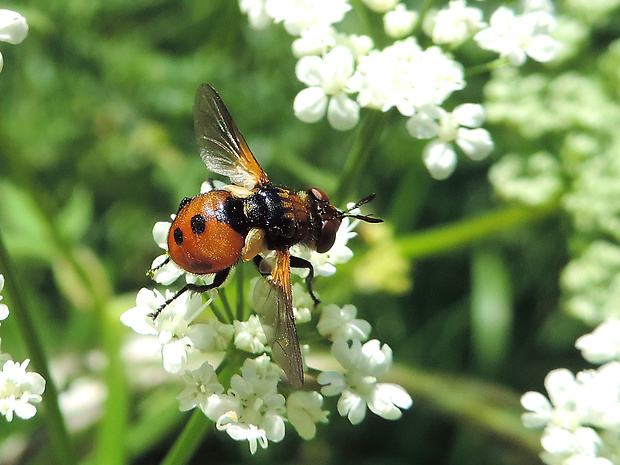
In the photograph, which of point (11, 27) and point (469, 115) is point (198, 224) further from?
point (469, 115)

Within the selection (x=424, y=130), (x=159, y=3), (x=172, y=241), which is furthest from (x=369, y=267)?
(x=159, y=3)

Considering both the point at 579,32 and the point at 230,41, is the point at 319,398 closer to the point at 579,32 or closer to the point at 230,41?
the point at 579,32

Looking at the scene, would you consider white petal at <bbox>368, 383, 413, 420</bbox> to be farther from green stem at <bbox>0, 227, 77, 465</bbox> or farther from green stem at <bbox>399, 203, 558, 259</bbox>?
green stem at <bbox>399, 203, 558, 259</bbox>

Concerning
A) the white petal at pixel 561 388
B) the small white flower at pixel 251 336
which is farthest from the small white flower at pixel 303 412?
the white petal at pixel 561 388

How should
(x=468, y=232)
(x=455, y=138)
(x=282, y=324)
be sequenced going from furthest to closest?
(x=468, y=232) < (x=455, y=138) < (x=282, y=324)

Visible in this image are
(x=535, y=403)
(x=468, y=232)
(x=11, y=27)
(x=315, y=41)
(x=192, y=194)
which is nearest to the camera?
(x=11, y=27)

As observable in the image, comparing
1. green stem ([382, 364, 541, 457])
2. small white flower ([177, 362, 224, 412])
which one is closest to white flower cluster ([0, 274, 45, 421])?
small white flower ([177, 362, 224, 412])

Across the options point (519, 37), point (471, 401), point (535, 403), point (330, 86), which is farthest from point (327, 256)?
point (471, 401)

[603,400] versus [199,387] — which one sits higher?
[603,400]
